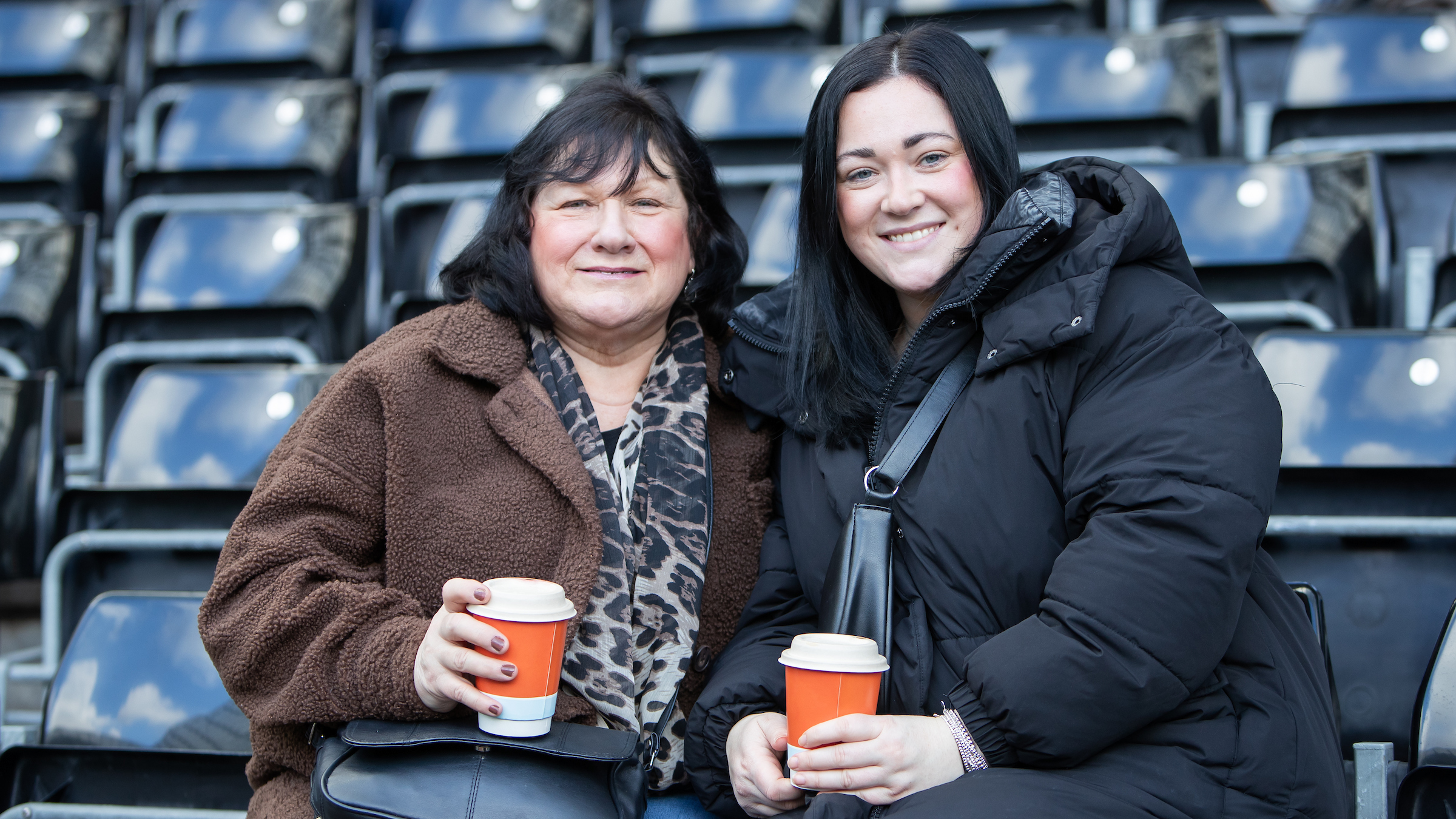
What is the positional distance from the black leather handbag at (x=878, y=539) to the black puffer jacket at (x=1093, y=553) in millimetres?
22

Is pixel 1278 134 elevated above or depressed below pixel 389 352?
above

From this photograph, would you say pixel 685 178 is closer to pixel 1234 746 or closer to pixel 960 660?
pixel 960 660

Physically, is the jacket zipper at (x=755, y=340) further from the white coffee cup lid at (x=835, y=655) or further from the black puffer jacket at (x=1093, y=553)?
the white coffee cup lid at (x=835, y=655)

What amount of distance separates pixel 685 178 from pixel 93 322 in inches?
87.5

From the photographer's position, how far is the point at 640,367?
1.83m

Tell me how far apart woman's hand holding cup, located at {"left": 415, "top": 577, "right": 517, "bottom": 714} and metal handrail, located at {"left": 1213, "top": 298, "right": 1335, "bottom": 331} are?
1719 millimetres

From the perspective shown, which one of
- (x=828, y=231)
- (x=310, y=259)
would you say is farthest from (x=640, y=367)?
(x=310, y=259)

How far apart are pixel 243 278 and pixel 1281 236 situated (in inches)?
106

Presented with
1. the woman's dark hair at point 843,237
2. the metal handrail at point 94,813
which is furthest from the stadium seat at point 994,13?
the metal handrail at point 94,813

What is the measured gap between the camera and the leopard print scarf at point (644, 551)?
1538mm

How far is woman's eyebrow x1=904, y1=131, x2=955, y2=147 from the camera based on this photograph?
153 cm

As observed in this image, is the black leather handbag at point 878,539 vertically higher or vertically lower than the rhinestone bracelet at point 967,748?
higher

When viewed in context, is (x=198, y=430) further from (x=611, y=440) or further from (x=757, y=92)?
(x=757, y=92)

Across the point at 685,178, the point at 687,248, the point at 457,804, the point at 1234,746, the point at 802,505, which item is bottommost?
the point at 457,804
